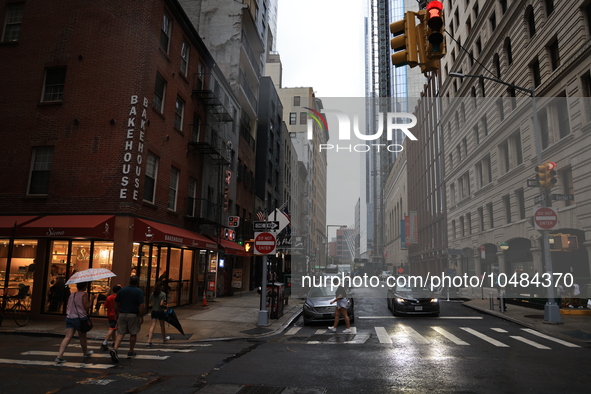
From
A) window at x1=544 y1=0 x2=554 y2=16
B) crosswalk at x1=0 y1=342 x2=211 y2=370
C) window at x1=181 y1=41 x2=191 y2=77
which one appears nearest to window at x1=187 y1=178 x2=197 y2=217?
window at x1=181 y1=41 x2=191 y2=77

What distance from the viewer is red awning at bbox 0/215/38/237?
1498cm

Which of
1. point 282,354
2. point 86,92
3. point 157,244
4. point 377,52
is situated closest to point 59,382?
point 282,354

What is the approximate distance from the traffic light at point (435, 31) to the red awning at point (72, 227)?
11.8m

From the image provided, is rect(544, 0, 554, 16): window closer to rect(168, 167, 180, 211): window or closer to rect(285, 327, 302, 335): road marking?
rect(168, 167, 180, 211): window

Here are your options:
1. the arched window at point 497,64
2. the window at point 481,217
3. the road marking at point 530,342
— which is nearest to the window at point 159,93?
the road marking at point 530,342

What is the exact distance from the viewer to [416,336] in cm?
A: 1292

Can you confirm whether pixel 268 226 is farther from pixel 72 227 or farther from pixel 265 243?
pixel 72 227

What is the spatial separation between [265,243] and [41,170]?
911 centimetres

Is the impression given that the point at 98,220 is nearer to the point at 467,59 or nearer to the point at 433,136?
the point at 467,59

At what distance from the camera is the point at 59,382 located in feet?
23.5

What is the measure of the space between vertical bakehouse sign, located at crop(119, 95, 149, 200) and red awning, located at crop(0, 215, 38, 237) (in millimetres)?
3561

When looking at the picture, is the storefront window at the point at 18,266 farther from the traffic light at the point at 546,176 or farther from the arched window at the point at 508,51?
the arched window at the point at 508,51

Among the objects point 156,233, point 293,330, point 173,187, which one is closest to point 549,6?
point 173,187

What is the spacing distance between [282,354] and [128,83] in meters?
12.1
